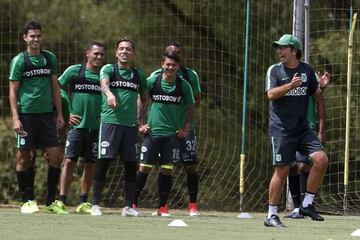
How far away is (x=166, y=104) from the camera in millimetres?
13227

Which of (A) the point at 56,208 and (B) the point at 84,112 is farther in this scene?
(B) the point at 84,112

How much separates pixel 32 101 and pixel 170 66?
155cm

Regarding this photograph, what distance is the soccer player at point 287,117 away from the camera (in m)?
11.1

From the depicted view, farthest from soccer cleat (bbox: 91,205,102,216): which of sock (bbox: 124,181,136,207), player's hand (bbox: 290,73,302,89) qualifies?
player's hand (bbox: 290,73,302,89)

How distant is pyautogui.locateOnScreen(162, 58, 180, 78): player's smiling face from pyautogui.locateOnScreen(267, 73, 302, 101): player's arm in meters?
2.16

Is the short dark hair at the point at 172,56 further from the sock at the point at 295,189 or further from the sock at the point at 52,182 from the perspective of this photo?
the sock at the point at 295,189

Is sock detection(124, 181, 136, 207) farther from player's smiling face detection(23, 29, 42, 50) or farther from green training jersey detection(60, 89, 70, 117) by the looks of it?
player's smiling face detection(23, 29, 42, 50)

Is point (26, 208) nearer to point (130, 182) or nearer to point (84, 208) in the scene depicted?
point (84, 208)

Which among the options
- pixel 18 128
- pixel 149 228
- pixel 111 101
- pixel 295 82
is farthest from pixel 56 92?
pixel 295 82

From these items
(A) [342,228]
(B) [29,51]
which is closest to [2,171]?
(B) [29,51]

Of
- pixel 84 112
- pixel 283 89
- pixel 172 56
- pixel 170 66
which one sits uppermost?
pixel 172 56

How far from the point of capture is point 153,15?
60.4 ft

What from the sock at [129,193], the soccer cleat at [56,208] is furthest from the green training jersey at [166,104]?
the soccer cleat at [56,208]

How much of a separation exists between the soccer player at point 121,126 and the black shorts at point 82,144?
30.1 inches
